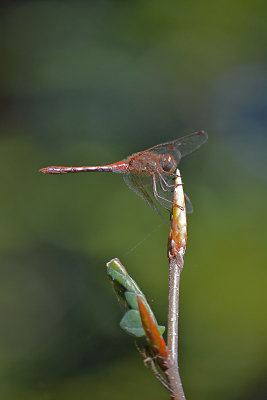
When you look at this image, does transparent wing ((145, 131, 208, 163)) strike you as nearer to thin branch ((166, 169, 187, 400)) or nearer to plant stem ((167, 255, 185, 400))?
thin branch ((166, 169, 187, 400))

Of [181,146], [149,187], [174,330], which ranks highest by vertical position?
[181,146]

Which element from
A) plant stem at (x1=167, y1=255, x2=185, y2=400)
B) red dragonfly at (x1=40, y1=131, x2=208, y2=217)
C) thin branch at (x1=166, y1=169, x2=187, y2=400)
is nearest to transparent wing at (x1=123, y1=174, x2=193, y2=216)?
red dragonfly at (x1=40, y1=131, x2=208, y2=217)

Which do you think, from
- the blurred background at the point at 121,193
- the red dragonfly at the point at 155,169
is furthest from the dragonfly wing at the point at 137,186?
the blurred background at the point at 121,193

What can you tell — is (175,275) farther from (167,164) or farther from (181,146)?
(181,146)

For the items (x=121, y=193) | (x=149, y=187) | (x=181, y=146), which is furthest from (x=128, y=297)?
(x=121, y=193)

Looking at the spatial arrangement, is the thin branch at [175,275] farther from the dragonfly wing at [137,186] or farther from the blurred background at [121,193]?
the blurred background at [121,193]

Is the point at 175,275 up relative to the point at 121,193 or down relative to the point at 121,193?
down

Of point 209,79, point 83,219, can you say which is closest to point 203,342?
point 83,219
